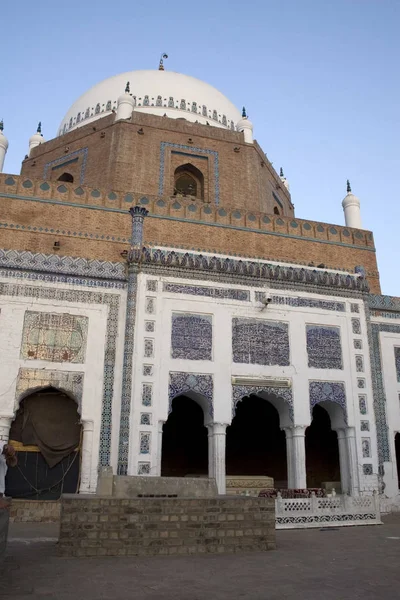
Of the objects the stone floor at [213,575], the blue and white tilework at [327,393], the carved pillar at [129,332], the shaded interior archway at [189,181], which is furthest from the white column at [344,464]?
the shaded interior archway at [189,181]

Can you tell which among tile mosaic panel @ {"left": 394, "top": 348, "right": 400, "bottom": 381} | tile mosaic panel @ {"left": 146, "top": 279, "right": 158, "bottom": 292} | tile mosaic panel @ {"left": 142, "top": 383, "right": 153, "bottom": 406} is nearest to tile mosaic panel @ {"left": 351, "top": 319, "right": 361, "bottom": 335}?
tile mosaic panel @ {"left": 394, "top": 348, "right": 400, "bottom": 381}

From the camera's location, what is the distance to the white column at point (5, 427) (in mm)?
10094

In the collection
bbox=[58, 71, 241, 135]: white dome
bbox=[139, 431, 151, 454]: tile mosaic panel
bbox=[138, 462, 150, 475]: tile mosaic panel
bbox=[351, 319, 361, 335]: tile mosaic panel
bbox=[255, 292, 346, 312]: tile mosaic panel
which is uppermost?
bbox=[58, 71, 241, 135]: white dome

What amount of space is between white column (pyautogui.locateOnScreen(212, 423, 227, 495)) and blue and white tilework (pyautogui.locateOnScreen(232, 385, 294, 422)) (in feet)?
1.50

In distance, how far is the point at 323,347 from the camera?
40.2 feet

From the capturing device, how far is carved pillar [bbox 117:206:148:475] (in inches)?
403

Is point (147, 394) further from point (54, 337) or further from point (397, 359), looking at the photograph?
point (397, 359)

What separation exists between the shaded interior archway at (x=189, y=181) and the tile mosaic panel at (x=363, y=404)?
7.76 meters

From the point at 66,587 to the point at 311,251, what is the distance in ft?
39.2

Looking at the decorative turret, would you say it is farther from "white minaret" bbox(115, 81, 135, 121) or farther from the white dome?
"white minaret" bbox(115, 81, 135, 121)

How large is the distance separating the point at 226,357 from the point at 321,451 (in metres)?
4.71

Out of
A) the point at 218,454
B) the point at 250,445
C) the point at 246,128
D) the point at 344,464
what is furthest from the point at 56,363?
the point at 246,128

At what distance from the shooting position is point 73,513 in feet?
19.6

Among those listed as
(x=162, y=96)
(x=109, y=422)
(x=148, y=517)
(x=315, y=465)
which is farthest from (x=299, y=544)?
(x=162, y=96)
